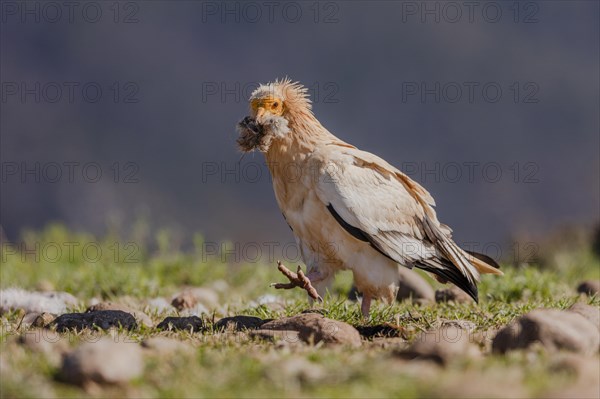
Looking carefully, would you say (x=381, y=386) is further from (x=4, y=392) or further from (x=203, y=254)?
(x=203, y=254)

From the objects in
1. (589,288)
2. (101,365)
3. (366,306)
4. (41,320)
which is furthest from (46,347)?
(589,288)

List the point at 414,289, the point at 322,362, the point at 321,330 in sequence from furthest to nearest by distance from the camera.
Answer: the point at 414,289 → the point at 321,330 → the point at 322,362

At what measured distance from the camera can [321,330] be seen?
15.2 ft

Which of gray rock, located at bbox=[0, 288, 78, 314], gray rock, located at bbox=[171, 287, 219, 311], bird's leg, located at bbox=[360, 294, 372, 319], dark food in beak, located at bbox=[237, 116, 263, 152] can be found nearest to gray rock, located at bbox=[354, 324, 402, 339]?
bird's leg, located at bbox=[360, 294, 372, 319]

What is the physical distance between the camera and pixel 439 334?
14.0ft

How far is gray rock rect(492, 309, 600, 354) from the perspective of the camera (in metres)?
4.03

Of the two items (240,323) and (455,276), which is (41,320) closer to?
(240,323)

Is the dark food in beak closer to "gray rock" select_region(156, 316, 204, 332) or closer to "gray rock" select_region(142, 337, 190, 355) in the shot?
"gray rock" select_region(156, 316, 204, 332)

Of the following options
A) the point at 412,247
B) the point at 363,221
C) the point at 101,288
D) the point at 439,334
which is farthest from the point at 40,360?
the point at 101,288

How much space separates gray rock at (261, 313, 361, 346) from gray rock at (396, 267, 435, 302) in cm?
247

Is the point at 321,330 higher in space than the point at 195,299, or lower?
higher

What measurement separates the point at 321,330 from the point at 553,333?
1254 millimetres

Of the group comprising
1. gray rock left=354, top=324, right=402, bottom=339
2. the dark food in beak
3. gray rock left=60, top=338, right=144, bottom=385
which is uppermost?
the dark food in beak

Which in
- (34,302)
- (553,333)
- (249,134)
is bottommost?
(34,302)
